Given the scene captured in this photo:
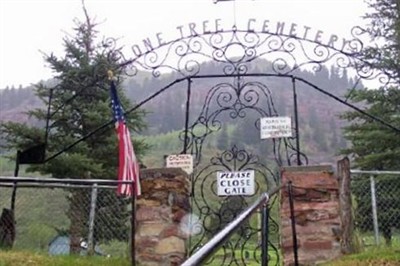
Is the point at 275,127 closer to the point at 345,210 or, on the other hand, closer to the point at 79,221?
the point at 345,210

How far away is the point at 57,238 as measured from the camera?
324 inches

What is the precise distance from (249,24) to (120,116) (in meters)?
2.11

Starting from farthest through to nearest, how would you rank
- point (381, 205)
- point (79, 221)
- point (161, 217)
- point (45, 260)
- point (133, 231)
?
point (381, 205) → point (79, 221) → point (161, 217) → point (133, 231) → point (45, 260)

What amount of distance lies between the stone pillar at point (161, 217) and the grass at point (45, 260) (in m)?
0.25

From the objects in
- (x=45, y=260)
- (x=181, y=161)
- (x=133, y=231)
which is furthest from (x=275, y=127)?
(x=45, y=260)

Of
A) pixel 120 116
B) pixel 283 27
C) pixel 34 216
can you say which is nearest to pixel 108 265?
pixel 120 116

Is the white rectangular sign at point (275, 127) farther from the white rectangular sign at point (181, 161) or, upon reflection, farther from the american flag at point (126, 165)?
the american flag at point (126, 165)

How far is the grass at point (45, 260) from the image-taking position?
13.6 feet

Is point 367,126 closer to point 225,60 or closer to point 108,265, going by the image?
point 225,60

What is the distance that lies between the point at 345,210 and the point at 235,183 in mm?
1154

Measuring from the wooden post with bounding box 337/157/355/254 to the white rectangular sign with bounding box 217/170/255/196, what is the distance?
3.05 feet

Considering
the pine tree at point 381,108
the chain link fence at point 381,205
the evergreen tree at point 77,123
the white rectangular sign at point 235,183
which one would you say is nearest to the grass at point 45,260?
the white rectangular sign at point 235,183

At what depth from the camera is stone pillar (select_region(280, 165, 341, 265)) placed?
15.7 feet

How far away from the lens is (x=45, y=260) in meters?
4.32
